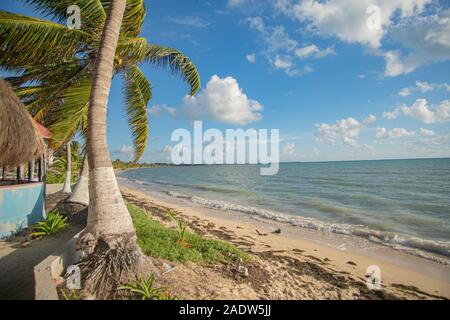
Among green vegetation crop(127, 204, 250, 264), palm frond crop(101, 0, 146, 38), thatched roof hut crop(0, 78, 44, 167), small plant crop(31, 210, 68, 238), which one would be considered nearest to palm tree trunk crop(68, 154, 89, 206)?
small plant crop(31, 210, 68, 238)

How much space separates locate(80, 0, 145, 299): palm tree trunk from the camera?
12.0ft

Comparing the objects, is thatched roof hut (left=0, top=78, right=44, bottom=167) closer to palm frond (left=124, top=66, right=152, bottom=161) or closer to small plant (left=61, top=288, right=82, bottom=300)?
palm frond (left=124, top=66, right=152, bottom=161)

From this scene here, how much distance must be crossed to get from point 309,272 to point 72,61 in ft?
27.6

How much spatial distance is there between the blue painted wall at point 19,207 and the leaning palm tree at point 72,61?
4.91 feet

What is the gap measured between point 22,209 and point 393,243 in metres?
11.4

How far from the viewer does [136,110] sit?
7699mm

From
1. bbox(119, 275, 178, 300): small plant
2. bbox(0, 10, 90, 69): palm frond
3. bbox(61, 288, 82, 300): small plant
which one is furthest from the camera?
bbox(0, 10, 90, 69): palm frond

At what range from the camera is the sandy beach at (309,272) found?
13.8 feet

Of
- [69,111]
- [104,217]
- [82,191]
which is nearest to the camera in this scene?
[104,217]

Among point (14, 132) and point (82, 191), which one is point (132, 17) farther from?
point (82, 191)

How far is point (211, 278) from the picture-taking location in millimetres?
4363

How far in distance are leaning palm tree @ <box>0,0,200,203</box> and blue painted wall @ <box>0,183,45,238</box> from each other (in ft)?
4.91

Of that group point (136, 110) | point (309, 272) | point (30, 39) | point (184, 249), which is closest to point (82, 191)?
point (136, 110)
